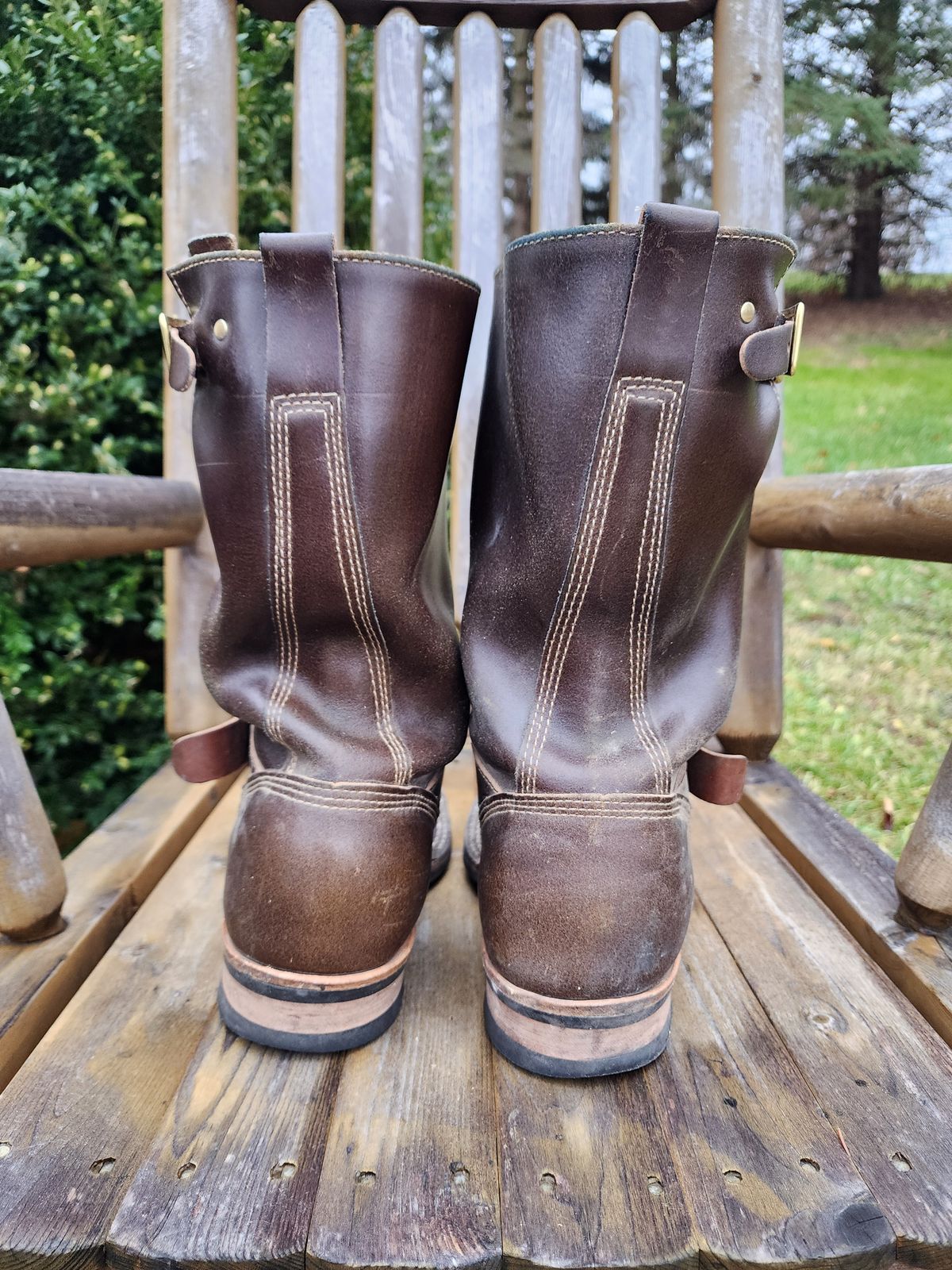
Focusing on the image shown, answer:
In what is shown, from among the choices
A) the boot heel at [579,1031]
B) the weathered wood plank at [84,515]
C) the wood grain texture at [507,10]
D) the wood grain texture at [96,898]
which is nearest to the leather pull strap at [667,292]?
the boot heel at [579,1031]

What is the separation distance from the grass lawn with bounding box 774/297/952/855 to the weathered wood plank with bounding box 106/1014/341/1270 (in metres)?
1.19

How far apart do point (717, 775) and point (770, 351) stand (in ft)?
1.12

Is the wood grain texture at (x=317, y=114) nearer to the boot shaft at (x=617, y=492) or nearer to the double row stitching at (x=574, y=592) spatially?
the boot shaft at (x=617, y=492)

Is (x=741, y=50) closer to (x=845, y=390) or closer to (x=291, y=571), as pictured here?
(x=291, y=571)

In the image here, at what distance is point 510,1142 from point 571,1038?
0.26 ft

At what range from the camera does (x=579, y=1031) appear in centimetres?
59

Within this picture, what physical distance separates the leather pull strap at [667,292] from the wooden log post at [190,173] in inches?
26.7

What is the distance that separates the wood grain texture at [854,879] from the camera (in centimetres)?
69

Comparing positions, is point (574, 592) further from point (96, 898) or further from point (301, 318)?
point (96, 898)

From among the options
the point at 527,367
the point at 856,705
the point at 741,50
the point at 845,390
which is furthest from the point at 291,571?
the point at 845,390

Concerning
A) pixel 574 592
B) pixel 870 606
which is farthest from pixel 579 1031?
pixel 870 606

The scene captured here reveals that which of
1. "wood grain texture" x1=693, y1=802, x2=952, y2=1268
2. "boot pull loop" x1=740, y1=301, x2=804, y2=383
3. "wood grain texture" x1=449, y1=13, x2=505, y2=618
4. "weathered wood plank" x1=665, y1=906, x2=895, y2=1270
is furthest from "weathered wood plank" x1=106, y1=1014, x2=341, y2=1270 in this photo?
"wood grain texture" x1=449, y1=13, x2=505, y2=618

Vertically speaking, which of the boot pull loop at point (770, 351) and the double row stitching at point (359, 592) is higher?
the boot pull loop at point (770, 351)

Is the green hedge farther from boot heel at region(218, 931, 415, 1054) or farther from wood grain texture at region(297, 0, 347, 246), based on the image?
boot heel at region(218, 931, 415, 1054)
